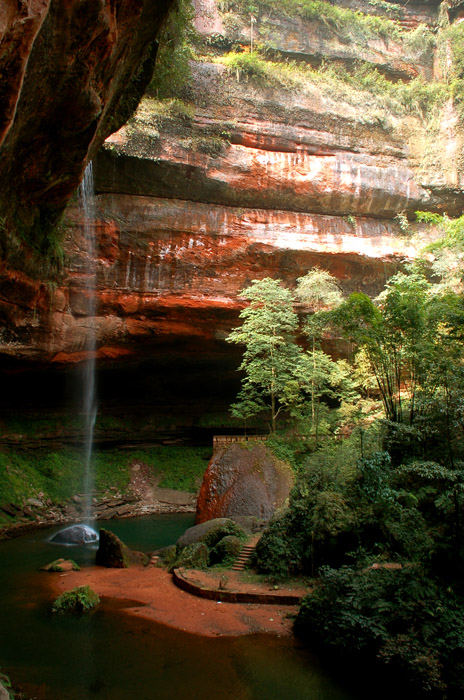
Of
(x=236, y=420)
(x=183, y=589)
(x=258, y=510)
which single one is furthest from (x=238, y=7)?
(x=183, y=589)

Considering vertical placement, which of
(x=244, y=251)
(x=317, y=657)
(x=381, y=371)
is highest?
(x=244, y=251)

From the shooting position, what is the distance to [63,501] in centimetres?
1861

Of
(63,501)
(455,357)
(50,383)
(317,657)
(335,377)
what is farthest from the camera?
(50,383)

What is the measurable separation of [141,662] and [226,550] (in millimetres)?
4405

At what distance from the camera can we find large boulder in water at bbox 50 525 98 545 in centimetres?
1358

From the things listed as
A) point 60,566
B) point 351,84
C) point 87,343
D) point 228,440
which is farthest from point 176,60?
point 60,566

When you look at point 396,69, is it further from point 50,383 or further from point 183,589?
point 183,589

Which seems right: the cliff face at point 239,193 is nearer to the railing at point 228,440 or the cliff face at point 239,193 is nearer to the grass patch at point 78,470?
the grass patch at point 78,470

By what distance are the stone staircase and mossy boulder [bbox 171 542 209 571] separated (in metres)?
0.77

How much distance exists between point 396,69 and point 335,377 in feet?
61.4

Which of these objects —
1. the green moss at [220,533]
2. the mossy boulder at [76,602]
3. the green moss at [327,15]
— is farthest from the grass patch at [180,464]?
the green moss at [327,15]

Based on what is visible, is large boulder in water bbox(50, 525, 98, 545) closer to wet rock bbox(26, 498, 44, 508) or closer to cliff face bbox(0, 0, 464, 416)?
wet rock bbox(26, 498, 44, 508)

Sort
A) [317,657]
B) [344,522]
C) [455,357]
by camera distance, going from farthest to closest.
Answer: [455,357], [344,522], [317,657]

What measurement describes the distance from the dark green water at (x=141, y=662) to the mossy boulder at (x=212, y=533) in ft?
11.7
